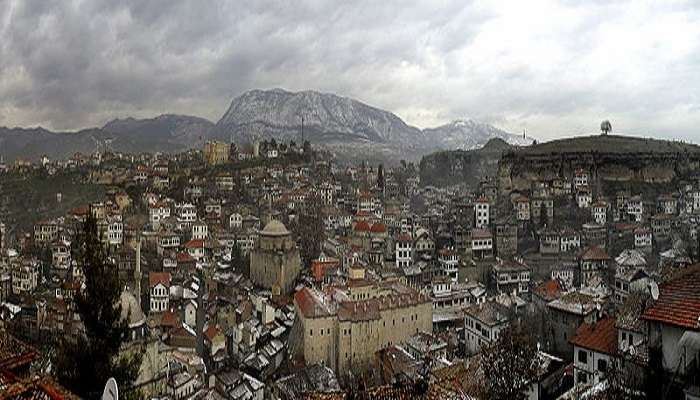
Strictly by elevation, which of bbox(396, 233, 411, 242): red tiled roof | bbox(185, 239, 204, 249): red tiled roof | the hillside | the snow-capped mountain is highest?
the snow-capped mountain

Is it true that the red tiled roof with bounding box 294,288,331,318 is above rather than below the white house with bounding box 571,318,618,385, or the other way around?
below

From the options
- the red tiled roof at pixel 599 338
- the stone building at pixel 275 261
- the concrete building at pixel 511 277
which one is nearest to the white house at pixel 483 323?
the red tiled roof at pixel 599 338

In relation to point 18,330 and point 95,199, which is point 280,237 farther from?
point 95,199

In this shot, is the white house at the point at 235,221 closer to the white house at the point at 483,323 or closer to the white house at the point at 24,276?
the white house at the point at 24,276

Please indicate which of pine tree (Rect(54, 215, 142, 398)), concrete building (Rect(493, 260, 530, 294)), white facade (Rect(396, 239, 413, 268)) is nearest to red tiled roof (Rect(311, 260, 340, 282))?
white facade (Rect(396, 239, 413, 268))

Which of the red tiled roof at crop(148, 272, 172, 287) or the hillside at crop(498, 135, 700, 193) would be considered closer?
the red tiled roof at crop(148, 272, 172, 287)

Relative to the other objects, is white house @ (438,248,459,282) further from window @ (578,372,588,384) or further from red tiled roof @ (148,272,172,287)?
window @ (578,372,588,384)
